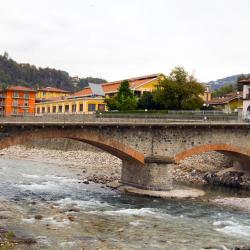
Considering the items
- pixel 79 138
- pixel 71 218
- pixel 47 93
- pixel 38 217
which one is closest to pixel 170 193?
pixel 79 138

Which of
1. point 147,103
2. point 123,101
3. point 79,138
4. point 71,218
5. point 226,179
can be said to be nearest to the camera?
point 71,218

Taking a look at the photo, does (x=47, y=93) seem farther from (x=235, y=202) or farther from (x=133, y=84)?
(x=235, y=202)

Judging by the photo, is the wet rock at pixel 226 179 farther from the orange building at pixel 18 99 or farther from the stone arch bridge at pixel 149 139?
the orange building at pixel 18 99

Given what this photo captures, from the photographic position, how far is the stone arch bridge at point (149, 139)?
115 ft

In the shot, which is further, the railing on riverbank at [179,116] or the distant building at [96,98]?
the distant building at [96,98]

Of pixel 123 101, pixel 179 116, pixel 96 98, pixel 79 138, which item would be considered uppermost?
pixel 96 98

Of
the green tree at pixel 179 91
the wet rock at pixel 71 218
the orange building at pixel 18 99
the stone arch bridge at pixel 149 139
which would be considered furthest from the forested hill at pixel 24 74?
the wet rock at pixel 71 218

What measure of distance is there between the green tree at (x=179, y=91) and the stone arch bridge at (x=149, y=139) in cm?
1471

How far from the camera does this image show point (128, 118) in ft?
127

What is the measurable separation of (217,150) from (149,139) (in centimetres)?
789

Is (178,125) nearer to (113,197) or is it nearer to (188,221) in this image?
(113,197)

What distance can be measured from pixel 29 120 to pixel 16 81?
6066 inches

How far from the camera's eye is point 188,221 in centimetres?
2970

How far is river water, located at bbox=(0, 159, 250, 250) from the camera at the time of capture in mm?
24203
